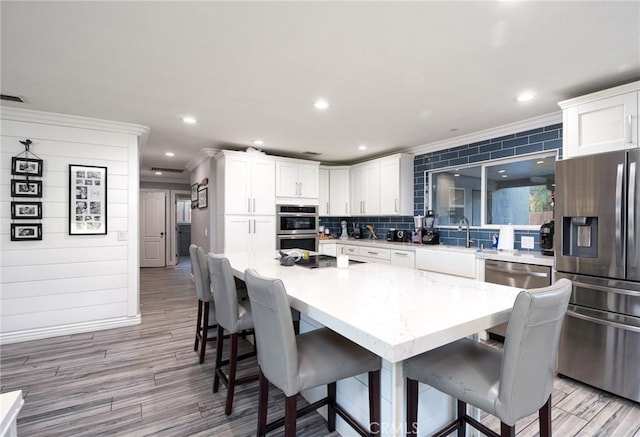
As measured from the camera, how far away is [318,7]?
159 cm

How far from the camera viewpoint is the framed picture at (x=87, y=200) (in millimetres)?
3455

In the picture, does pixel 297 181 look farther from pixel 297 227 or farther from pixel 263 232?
pixel 263 232

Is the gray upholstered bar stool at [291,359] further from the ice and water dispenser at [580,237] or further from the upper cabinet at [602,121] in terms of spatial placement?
the upper cabinet at [602,121]

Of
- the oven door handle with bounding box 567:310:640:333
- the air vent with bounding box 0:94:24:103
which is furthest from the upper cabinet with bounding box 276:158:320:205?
the oven door handle with bounding box 567:310:640:333

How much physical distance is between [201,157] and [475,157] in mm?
4302

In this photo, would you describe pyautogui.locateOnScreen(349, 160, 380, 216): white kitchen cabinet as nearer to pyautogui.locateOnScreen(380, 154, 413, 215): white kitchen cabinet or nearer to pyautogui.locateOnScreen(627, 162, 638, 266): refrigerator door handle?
pyautogui.locateOnScreen(380, 154, 413, 215): white kitchen cabinet

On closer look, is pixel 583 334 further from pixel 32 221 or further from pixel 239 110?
pixel 32 221

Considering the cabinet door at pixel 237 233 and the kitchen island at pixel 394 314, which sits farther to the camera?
the cabinet door at pixel 237 233

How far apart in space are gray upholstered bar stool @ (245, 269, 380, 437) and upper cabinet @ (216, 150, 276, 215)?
10.5ft

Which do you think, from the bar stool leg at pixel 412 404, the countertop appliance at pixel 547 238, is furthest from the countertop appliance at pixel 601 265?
the bar stool leg at pixel 412 404

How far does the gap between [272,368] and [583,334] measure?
2481 mm

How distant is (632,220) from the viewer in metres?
2.16

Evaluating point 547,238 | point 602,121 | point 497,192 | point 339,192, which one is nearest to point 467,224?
point 497,192

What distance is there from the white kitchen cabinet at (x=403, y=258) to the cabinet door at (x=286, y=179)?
1.83 meters
